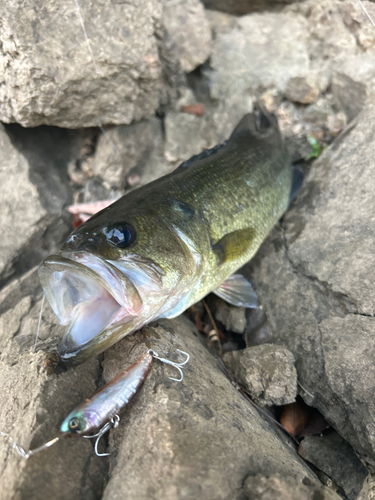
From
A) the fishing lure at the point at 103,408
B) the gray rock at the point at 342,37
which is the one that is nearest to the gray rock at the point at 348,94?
the gray rock at the point at 342,37

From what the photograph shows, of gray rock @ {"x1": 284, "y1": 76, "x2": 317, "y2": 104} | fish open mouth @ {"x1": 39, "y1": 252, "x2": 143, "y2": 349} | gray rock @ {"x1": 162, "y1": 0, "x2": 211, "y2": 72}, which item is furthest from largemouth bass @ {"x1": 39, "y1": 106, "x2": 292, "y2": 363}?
gray rock @ {"x1": 162, "y1": 0, "x2": 211, "y2": 72}

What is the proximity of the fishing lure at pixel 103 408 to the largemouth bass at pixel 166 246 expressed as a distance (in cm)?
21

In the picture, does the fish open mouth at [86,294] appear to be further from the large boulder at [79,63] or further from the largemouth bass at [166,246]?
the large boulder at [79,63]

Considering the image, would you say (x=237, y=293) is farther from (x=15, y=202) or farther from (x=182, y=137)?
(x=15, y=202)

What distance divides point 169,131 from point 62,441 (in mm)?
3383

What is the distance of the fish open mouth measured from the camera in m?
2.00

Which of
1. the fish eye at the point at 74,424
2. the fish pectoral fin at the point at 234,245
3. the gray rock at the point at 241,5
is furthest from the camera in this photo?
the gray rock at the point at 241,5

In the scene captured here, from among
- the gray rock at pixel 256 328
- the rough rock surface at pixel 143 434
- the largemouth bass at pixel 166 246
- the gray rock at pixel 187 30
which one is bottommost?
the gray rock at pixel 256 328

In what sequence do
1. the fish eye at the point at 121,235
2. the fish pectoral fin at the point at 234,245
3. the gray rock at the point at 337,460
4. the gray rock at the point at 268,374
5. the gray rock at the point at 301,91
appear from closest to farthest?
the fish eye at the point at 121,235
the gray rock at the point at 337,460
the gray rock at the point at 268,374
the fish pectoral fin at the point at 234,245
the gray rock at the point at 301,91

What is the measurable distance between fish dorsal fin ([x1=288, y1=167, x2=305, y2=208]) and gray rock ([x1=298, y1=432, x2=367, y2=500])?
7.15 feet

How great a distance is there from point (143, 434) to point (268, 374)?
1.09 meters

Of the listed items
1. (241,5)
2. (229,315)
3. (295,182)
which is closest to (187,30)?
(241,5)

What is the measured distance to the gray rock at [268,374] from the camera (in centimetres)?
254

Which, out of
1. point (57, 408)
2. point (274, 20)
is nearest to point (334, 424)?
point (57, 408)
